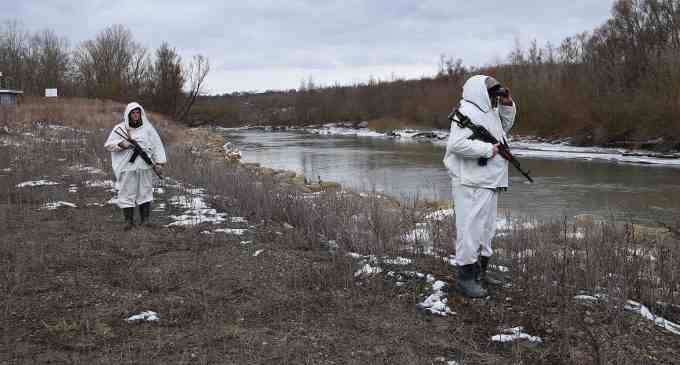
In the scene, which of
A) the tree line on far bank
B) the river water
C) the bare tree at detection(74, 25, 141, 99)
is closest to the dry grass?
the river water

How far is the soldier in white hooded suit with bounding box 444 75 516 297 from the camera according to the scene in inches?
185

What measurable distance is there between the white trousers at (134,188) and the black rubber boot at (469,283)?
15.2ft

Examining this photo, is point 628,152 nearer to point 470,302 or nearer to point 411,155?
point 411,155

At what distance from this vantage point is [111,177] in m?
12.4

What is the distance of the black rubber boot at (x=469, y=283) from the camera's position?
484 cm

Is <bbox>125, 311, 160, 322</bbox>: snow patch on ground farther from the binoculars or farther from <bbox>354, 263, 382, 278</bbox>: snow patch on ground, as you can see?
the binoculars

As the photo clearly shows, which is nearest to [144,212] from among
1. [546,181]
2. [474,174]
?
[474,174]

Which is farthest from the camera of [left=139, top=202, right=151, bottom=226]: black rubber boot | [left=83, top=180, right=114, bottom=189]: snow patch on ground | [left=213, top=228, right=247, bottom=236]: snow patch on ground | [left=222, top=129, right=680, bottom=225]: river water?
[left=222, top=129, right=680, bottom=225]: river water

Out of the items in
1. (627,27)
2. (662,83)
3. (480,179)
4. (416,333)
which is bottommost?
(416,333)

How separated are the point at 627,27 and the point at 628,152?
14.4m

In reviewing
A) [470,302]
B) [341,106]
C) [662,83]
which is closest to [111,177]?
[470,302]

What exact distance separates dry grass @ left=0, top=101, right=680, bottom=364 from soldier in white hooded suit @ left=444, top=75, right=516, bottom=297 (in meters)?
0.37

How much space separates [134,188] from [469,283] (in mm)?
4814

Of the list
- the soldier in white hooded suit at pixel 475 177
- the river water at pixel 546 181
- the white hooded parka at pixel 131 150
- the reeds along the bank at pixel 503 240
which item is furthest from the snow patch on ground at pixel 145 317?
the river water at pixel 546 181
